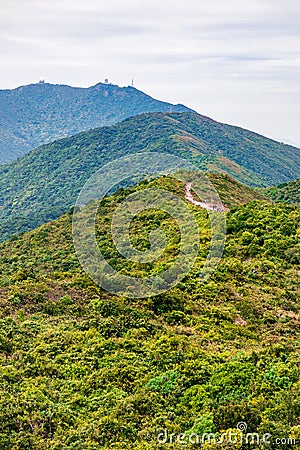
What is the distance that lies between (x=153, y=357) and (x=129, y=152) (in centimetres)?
9802

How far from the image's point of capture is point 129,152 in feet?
361

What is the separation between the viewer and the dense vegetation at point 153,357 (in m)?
10.8

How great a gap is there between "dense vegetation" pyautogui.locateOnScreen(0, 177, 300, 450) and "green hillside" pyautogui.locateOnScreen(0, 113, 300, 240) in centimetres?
5584

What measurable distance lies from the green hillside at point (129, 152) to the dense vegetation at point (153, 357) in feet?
183

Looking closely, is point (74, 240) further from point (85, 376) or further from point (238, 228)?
point (85, 376)

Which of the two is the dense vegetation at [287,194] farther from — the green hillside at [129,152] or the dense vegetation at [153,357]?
the dense vegetation at [153,357]

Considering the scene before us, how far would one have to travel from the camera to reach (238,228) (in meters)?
27.8

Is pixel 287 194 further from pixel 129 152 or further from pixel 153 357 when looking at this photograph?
pixel 129 152

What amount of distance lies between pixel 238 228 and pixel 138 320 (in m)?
12.3

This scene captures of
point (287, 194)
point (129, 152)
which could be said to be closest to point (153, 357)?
point (287, 194)

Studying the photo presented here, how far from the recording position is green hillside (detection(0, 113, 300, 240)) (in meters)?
94.7

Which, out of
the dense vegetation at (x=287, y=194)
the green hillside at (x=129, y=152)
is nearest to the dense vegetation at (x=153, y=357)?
the dense vegetation at (x=287, y=194)

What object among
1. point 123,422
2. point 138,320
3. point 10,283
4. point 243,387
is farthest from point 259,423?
point 10,283

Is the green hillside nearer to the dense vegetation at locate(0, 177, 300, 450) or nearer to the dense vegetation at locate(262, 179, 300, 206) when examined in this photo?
the dense vegetation at locate(262, 179, 300, 206)
